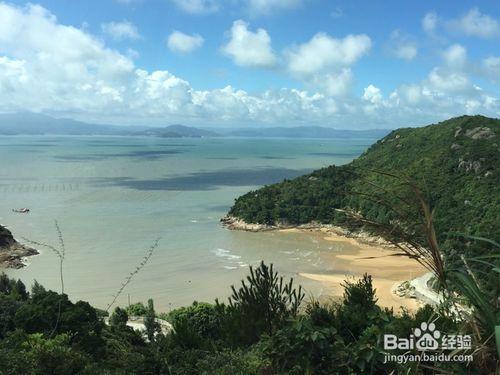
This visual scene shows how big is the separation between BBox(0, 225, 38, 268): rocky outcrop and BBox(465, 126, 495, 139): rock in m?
61.7

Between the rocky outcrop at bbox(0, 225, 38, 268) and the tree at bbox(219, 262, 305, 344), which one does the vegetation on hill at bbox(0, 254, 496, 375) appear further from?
the rocky outcrop at bbox(0, 225, 38, 268)

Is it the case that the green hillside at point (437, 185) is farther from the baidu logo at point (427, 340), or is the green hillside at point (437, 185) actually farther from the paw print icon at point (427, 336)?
the paw print icon at point (427, 336)

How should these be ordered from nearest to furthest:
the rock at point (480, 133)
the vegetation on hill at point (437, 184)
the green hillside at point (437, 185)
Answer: the vegetation on hill at point (437, 184) < the green hillside at point (437, 185) < the rock at point (480, 133)

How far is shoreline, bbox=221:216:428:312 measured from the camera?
36.4m

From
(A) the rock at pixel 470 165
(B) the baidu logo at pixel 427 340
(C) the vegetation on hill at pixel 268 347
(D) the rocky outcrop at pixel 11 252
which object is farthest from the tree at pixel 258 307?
(A) the rock at pixel 470 165

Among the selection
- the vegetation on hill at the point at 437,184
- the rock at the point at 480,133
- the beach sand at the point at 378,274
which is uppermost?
the rock at the point at 480,133

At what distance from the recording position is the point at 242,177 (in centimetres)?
11731

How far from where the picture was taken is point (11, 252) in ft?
151

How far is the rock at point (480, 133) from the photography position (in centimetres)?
6719

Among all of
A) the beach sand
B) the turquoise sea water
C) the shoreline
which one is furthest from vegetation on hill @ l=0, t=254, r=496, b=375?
the beach sand

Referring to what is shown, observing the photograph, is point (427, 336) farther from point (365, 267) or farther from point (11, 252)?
point (11, 252)

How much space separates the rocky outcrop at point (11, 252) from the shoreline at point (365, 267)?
2543 centimetres

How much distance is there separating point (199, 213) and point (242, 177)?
4816 centimetres

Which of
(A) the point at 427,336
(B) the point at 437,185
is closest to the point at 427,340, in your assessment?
(A) the point at 427,336
